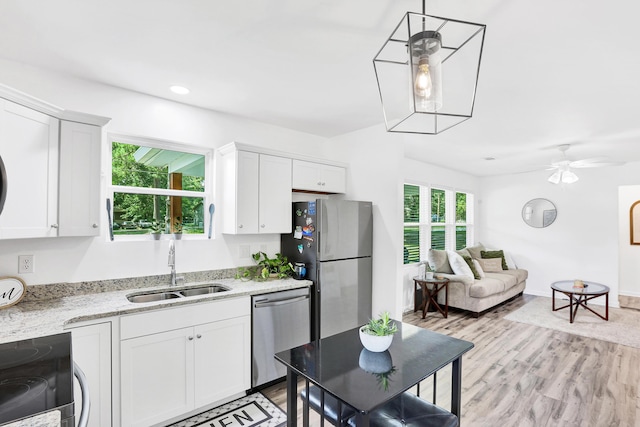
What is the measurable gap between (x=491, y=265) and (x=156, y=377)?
5.80 meters

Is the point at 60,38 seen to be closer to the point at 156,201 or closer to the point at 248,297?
the point at 156,201

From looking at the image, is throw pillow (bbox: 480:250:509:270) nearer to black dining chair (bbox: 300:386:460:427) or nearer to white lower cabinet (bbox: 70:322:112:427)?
black dining chair (bbox: 300:386:460:427)

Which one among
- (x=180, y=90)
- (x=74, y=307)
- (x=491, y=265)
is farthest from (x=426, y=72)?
(x=491, y=265)

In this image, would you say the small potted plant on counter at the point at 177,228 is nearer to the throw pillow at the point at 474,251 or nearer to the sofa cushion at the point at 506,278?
the sofa cushion at the point at 506,278

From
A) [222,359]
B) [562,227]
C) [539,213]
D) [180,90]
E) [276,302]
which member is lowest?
[222,359]

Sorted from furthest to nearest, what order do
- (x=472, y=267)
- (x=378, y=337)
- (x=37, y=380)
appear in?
(x=472, y=267), (x=378, y=337), (x=37, y=380)

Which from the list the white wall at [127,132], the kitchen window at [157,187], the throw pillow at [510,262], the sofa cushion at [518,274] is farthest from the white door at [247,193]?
the throw pillow at [510,262]

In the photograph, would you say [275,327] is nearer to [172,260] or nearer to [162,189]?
[172,260]

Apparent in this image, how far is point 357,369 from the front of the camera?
1386 mm

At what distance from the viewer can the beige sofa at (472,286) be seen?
4.75 metres

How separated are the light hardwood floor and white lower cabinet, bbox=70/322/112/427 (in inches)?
46.7

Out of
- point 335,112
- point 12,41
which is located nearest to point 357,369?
point 335,112

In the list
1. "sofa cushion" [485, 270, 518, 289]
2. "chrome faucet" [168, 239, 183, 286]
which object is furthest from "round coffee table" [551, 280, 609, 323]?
"chrome faucet" [168, 239, 183, 286]

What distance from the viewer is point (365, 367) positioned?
1.40m
